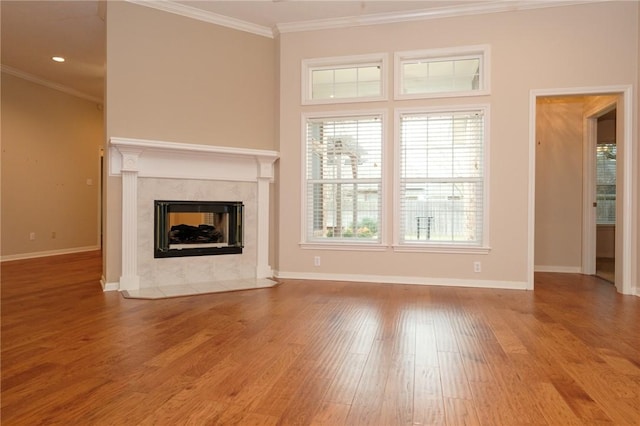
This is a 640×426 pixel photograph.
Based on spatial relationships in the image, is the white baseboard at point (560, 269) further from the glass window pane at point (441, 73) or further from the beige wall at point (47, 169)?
the beige wall at point (47, 169)

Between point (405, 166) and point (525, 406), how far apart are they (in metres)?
3.18

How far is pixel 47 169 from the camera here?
22.3 ft

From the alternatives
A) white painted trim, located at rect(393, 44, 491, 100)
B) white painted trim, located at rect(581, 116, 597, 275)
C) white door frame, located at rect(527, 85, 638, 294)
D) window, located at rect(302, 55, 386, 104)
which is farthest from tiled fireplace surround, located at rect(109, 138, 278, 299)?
white painted trim, located at rect(581, 116, 597, 275)

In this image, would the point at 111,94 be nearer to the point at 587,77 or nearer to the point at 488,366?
the point at 488,366

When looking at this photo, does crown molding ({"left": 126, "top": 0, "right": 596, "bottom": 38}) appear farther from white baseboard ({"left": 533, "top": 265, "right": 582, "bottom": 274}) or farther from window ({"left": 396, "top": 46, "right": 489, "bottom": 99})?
white baseboard ({"left": 533, "top": 265, "right": 582, "bottom": 274})

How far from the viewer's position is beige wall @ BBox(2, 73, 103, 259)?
6.23 meters

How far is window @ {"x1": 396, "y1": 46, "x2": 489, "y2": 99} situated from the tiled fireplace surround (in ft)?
6.08

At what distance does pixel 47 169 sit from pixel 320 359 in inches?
272

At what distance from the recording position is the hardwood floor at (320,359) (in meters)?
1.65

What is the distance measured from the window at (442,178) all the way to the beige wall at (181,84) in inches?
70.5

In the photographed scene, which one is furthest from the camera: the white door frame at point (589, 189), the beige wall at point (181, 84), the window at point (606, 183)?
the window at point (606, 183)

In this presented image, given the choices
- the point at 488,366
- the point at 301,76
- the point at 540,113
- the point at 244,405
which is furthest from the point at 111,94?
the point at 540,113

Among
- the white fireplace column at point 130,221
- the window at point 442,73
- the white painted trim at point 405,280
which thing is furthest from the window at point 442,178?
the white fireplace column at point 130,221

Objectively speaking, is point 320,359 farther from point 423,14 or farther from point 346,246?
point 423,14
